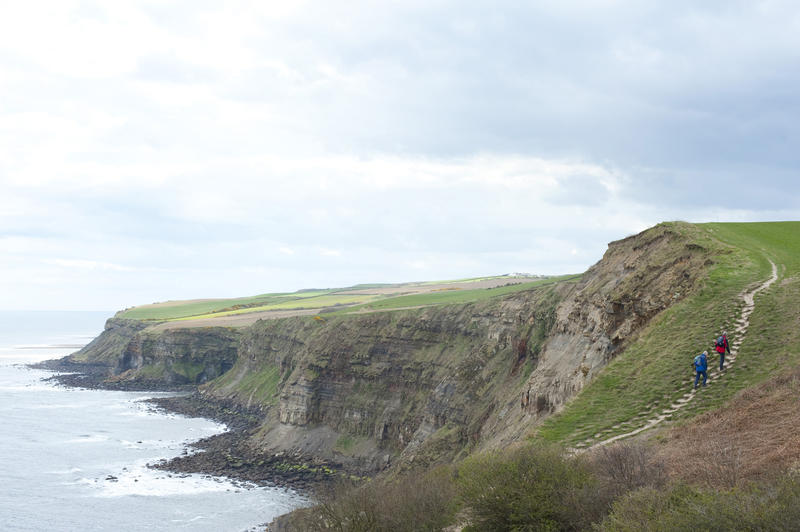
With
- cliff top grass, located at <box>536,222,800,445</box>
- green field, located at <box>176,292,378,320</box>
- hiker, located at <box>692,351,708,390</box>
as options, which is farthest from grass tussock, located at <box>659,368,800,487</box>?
green field, located at <box>176,292,378,320</box>

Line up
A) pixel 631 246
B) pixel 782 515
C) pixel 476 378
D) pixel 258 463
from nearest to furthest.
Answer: pixel 782 515 < pixel 631 246 < pixel 476 378 < pixel 258 463

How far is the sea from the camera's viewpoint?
163ft

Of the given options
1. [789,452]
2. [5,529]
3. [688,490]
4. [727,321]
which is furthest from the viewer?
[5,529]

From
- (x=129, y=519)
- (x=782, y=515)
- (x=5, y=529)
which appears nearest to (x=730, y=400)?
(x=782, y=515)

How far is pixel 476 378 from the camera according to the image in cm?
5756

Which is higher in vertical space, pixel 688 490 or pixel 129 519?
pixel 688 490

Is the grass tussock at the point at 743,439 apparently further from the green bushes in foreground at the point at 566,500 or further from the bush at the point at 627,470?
the green bushes in foreground at the point at 566,500

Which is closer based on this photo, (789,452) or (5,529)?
(789,452)

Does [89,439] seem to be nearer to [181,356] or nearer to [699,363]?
[181,356]

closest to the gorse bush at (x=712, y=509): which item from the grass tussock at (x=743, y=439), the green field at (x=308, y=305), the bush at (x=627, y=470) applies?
the grass tussock at (x=743, y=439)

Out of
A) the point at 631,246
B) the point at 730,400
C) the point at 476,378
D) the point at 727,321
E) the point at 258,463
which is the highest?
the point at 631,246

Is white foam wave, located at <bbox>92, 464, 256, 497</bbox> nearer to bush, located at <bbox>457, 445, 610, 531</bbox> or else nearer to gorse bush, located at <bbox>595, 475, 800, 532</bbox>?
bush, located at <bbox>457, 445, 610, 531</bbox>

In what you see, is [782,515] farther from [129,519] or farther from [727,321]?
[129,519]

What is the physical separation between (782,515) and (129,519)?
174 ft
